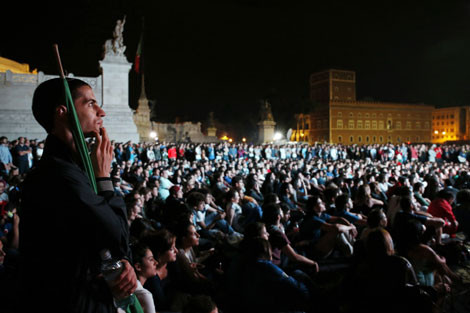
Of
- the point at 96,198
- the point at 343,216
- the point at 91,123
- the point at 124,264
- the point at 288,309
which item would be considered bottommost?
the point at 288,309

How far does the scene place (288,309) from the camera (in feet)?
10.8

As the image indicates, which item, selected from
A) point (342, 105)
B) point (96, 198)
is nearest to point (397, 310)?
point (96, 198)

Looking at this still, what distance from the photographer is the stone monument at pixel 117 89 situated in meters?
22.2

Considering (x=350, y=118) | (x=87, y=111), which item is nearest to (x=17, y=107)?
(x=87, y=111)

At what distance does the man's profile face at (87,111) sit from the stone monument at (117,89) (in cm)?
2159

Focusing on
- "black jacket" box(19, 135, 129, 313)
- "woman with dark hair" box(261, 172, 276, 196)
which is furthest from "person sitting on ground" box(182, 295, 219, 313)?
"woman with dark hair" box(261, 172, 276, 196)

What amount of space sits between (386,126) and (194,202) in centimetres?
7350

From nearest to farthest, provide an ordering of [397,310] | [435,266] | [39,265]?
[39,265]
[397,310]
[435,266]

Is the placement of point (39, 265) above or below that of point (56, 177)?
below

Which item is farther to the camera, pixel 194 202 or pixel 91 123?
pixel 194 202

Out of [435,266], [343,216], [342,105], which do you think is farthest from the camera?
[342,105]

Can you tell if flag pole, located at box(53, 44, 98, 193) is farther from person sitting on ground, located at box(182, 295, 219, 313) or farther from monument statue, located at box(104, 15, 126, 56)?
monument statue, located at box(104, 15, 126, 56)

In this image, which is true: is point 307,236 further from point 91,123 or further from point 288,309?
point 91,123

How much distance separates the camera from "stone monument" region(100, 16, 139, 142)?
22234 millimetres
